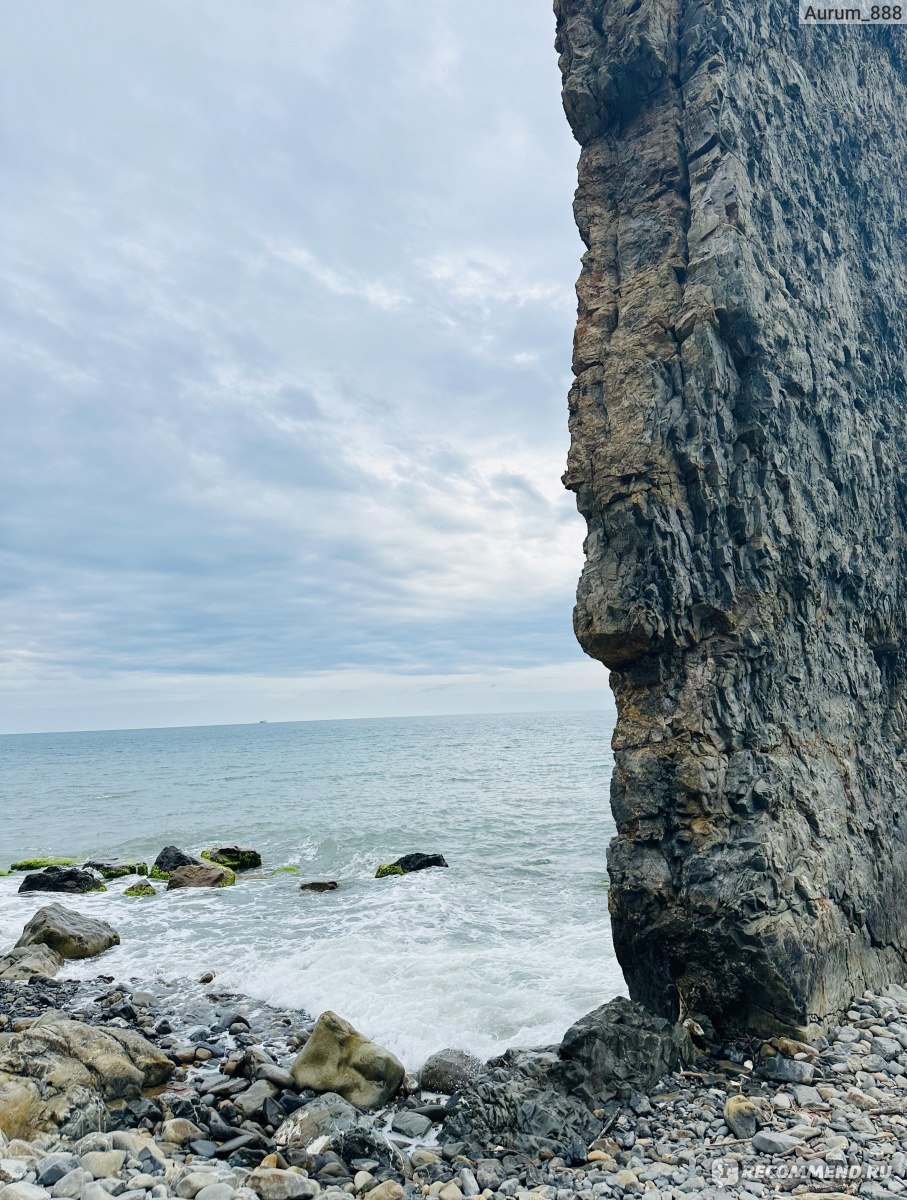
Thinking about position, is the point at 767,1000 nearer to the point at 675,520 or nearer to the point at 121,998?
the point at 675,520

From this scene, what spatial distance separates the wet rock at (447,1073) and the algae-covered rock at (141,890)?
50.7 feet

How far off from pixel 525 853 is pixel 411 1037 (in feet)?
48.7

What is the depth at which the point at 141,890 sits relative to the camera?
22203mm

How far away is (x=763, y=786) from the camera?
8.60m

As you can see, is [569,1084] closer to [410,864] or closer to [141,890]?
[410,864]

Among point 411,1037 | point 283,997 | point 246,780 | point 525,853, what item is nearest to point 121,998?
point 283,997

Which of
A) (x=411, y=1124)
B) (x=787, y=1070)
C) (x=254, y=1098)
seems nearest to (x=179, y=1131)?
(x=254, y=1098)

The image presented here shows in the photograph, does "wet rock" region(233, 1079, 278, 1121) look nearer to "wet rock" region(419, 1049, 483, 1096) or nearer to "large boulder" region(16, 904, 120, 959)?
"wet rock" region(419, 1049, 483, 1096)

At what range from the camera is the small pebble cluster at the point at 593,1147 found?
19.1 ft

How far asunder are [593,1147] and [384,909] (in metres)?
12.9

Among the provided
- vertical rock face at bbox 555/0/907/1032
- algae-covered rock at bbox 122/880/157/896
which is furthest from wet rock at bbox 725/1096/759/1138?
algae-covered rock at bbox 122/880/157/896

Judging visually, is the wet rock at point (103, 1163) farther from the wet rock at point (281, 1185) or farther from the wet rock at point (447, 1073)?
the wet rock at point (447, 1073)

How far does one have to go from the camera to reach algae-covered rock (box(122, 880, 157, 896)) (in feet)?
72.3

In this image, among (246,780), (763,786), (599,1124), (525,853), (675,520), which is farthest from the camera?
(246,780)
